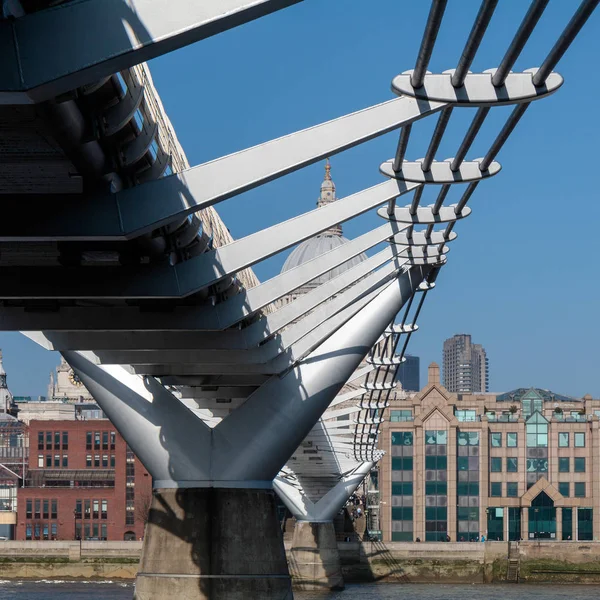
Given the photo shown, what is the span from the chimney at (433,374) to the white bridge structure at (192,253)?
57.5 metres

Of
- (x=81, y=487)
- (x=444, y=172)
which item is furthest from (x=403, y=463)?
(x=444, y=172)

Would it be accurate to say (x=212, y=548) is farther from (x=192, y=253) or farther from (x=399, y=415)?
(x=399, y=415)

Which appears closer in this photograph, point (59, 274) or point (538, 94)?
point (538, 94)

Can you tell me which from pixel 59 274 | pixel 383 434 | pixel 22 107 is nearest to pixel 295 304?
pixel 59 274

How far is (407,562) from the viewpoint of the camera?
85.9m

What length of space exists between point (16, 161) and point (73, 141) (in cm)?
85

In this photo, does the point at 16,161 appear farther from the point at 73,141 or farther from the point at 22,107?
the point at 22,107

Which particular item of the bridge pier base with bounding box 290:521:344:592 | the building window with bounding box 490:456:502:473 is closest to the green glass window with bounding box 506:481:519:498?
the building window with bounding box 490:456:502:473

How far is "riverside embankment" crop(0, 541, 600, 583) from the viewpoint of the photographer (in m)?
84.4

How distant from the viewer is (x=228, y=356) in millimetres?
27344

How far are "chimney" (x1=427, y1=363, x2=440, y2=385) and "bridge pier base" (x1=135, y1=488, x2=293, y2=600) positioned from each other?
68849 mm

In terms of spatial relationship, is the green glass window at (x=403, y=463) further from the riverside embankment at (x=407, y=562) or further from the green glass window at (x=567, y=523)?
the green glass window at (x=567, y=523)

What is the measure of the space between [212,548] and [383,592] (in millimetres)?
43830

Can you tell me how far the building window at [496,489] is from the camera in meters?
95.4
